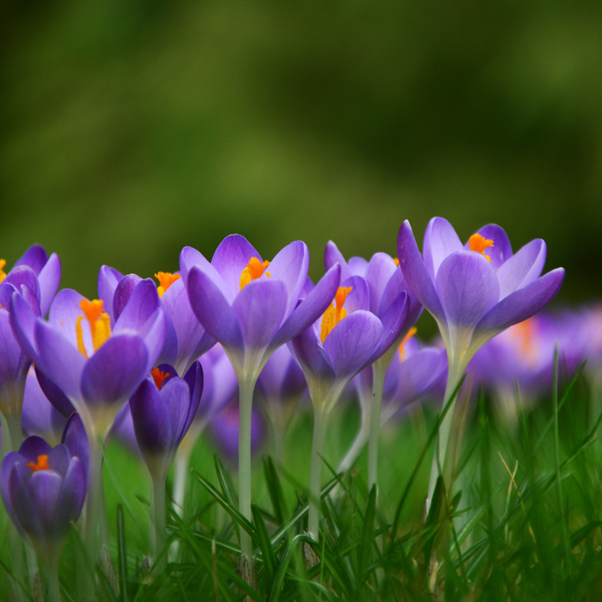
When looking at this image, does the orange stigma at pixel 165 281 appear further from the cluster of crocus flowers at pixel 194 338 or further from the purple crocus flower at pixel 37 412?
the purple crocus flower at pixel 37 412

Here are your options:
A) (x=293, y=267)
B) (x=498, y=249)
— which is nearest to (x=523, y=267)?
(x=498, y=249)

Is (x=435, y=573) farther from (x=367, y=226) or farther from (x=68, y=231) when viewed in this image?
(x=68, y=231)

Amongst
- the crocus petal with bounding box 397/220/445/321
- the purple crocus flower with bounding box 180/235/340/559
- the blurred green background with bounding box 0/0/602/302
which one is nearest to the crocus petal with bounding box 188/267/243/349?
the purple crocus flower with bounding box 180/235/340/559

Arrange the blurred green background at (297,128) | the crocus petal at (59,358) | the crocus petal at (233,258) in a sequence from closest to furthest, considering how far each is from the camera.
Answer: the crocus petal at (59,358), the crocus petal at (233,258), the blurred green background at (297,128)

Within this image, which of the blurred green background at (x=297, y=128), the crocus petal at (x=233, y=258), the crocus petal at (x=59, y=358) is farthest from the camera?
the blurred green background at (x=297, y=128)

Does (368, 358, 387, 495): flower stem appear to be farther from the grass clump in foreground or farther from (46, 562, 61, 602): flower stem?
(46, 562, 61, 602): flower stem

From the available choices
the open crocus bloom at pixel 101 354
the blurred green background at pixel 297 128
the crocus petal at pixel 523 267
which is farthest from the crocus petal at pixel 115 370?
the blurred green background at pixel 297 128

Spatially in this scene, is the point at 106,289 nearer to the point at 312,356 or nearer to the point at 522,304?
the point at 312,356
